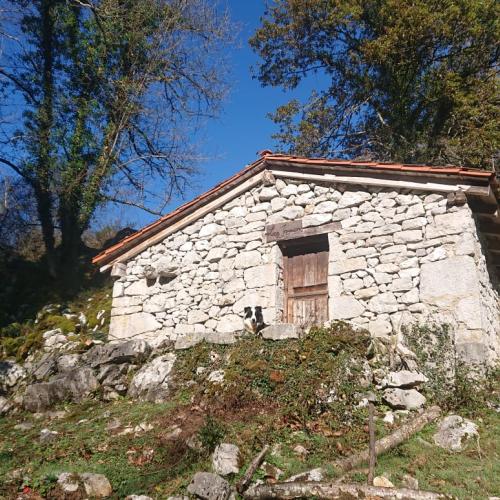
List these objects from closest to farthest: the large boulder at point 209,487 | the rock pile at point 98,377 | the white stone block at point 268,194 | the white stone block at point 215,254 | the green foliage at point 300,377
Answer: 1. the large boulder at point 209,487
2. the green foliage at point 300,377
3. the rock pile at point 98,377
4. the white stone block at point 268,194
5. the white stone block at point 215,254

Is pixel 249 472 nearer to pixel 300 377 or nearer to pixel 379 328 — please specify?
pixel 300 377

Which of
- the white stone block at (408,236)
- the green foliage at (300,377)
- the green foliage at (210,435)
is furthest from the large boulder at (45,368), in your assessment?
the white stone block at (408,236)

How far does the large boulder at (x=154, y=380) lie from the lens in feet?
26.1

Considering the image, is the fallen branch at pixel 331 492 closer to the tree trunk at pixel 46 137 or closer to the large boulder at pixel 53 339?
the large boulder at pixel 53 339

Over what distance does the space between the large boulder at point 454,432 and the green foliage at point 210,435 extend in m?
2.48

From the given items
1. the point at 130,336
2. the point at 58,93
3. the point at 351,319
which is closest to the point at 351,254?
the point at 351,319

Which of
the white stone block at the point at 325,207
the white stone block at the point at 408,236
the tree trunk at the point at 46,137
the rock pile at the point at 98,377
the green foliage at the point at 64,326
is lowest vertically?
the rock pile at the point at 98,377

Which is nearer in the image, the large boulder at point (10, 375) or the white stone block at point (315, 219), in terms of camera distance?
the white stone block at point (315, 219)

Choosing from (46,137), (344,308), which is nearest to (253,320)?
(344,308)

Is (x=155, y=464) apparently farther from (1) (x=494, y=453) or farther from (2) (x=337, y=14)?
(2) (x=337, y=14)

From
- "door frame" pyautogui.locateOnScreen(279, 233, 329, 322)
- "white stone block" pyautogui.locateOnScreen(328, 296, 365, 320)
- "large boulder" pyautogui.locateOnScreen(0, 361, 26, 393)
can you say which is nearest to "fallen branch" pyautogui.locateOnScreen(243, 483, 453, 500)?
"white stone block" pyautogui.locateOnScreen(328, 296, 365, 320)

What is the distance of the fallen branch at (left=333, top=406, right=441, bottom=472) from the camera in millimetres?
5398

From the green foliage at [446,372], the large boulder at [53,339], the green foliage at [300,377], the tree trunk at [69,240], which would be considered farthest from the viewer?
the tree trunk at [69,240]

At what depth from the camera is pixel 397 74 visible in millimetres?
16203
